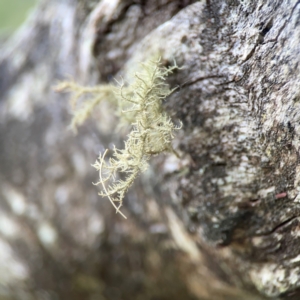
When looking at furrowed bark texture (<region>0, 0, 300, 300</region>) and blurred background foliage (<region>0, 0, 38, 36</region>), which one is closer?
furrowed bark texture (<region>0, 0, 300, 300</region>)

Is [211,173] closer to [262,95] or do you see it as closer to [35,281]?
[262,95]

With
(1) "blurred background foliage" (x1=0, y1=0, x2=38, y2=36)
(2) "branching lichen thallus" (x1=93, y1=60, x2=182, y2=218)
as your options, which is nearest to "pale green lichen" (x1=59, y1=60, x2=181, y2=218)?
(2) "branching lichen thallus" (x1=93, y1=60, x2=182, y2=218)

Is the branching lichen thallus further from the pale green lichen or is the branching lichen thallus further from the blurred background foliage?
the blurred background foliage

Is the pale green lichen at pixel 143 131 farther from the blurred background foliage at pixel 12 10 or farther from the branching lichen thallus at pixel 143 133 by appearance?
the blurred background foliage at pixel 12 10

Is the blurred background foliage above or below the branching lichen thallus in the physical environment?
above

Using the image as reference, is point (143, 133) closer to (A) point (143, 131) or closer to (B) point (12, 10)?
(A) point (143, 131)

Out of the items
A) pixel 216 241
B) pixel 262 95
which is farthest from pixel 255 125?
pixel 216 241

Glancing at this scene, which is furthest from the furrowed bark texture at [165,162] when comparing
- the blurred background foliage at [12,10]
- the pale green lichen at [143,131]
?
the blurred background foliage at [12,10]

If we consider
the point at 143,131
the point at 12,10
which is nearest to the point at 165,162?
the point at 143,131
